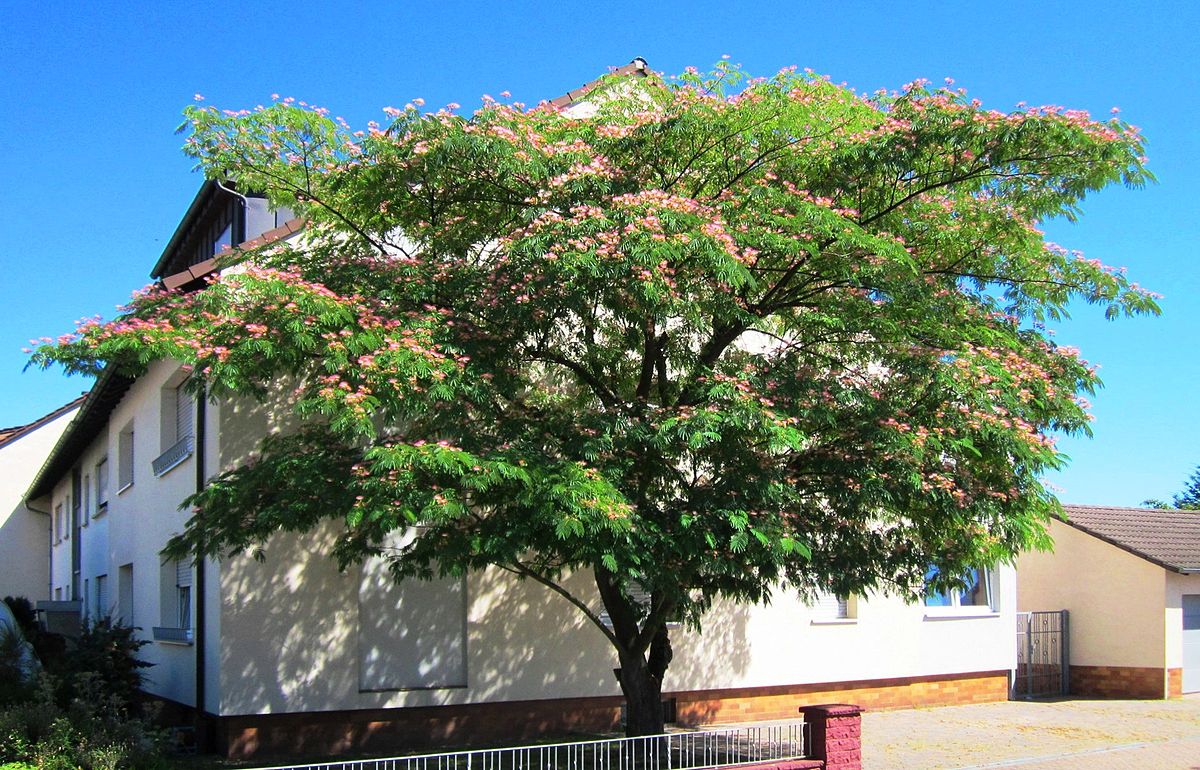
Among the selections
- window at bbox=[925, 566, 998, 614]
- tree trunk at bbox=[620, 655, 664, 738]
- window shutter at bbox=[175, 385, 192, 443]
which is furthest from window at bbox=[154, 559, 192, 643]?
window at bbox=[925, 566, 998, 614]

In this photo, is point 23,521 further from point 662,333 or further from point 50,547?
point 662,333

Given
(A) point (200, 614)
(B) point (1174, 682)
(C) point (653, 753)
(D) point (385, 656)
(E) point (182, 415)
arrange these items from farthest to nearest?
(B) point (1174, 682), (E) point (182, 415), (D) point (385, 656), (A) point (200, 614), (C) point (653, 753)

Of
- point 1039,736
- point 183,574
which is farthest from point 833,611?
point 183,574

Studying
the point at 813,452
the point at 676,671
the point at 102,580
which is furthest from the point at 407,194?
the point at 102,580

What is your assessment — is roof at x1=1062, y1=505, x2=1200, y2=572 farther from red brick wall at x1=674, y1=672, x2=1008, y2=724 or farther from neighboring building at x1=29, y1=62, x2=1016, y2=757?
red brick wall at x1=674, y1=672, x2=1008, y2=724

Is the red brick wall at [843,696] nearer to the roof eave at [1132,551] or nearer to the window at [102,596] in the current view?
the roof eave at [1132,551]

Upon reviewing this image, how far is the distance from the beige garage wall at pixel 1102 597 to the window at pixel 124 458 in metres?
16.6

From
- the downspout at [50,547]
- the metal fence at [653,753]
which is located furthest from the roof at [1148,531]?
the downspout at [50,547]

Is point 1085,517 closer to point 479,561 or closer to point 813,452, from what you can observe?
point 813,452

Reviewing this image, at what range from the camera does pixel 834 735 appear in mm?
10727

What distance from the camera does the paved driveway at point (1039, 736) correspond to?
520 inches

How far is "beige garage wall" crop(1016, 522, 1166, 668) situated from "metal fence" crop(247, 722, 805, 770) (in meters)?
12.5

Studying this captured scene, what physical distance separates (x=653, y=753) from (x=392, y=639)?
497cm

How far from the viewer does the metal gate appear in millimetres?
20703
